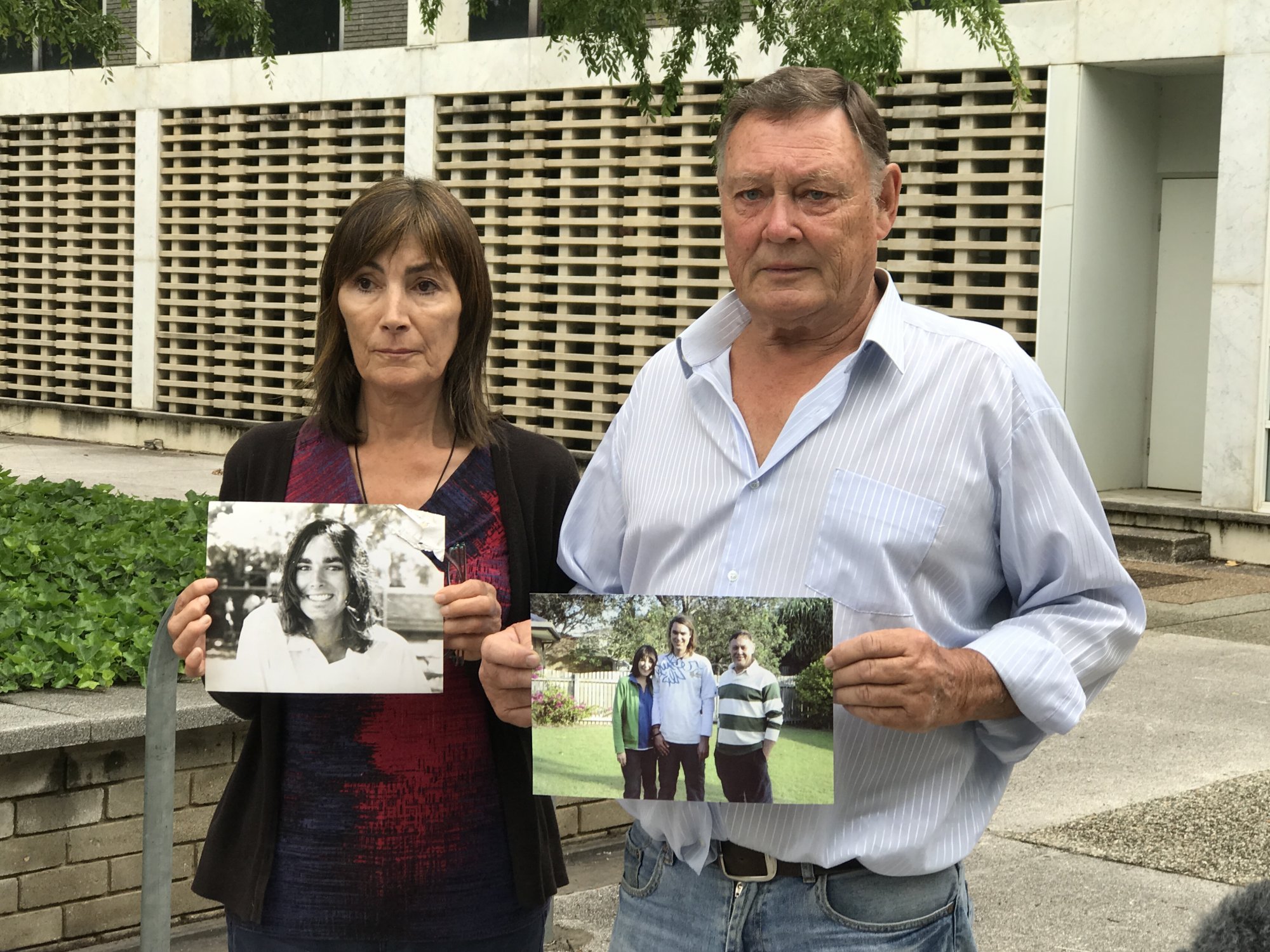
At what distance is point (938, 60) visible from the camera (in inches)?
532

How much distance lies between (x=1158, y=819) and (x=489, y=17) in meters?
13.3

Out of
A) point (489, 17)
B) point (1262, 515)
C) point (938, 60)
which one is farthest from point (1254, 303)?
point (489, 17)

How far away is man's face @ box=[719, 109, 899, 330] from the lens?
2350mm

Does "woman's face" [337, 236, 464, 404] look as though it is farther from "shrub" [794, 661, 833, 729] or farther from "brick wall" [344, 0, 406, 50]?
"brick wall" [344, 0, 406, 50]

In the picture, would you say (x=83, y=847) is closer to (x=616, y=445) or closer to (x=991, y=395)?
(x=616, y=445)

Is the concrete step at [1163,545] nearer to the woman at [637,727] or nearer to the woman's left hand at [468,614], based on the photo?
the woman's left hand at [468,614]

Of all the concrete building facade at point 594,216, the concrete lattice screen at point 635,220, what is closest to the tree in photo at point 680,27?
the concrete building facade at point 594,216

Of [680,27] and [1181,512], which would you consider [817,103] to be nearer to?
[680,27]

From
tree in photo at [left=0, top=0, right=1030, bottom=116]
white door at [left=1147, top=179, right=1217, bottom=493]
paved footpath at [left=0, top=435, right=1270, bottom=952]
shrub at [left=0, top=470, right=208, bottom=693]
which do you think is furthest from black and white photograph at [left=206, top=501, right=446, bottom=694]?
white door at [left=1147, top=179, right=1217, bottom=493]

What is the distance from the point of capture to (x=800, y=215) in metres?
2.35

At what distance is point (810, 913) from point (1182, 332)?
1260 centimetres

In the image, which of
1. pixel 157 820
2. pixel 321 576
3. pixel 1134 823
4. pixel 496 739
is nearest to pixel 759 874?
pixel 496 739

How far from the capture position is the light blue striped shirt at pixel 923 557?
2229 mm

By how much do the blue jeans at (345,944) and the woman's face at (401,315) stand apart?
0.92m
